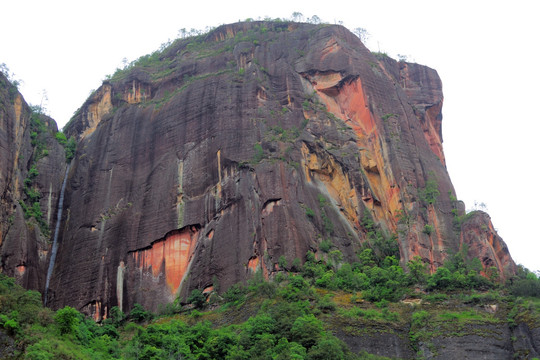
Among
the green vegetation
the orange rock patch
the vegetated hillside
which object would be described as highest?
the green vegetation

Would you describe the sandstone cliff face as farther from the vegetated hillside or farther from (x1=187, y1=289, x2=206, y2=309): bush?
(x1=187, y1=289, x2=206, y2=309): bush

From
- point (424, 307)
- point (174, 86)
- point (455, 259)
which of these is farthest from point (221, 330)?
point (174, 86)

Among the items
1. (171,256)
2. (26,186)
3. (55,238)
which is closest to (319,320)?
(171,256)

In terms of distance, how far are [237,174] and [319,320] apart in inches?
528

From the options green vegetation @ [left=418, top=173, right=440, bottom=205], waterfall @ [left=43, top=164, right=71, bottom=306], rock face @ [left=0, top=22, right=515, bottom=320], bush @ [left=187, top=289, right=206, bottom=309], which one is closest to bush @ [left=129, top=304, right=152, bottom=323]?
rock face @ [left=0, top=22, right=515, bottom=320]

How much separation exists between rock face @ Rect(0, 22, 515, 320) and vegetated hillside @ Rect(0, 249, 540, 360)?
6.09 ft

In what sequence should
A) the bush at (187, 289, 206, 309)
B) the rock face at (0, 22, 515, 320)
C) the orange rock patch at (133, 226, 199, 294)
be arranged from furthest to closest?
the orange rock patch at (133, 226, 199, 294)
the rock face at (0, 22, 515, 320)
the bush at (187, 289, 206, 309)

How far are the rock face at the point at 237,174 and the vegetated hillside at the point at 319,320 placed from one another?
1855 mm

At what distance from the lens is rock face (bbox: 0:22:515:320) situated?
141 ft

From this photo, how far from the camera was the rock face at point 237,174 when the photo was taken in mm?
43125

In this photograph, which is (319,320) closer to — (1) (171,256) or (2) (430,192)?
(1) (171,256)

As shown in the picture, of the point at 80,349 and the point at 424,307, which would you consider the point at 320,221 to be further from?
the point at 80,349

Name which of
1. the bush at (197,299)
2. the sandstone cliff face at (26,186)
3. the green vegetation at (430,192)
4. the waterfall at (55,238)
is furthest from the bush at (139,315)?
the green vegetation at (430,192)

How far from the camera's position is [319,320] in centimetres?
3447
